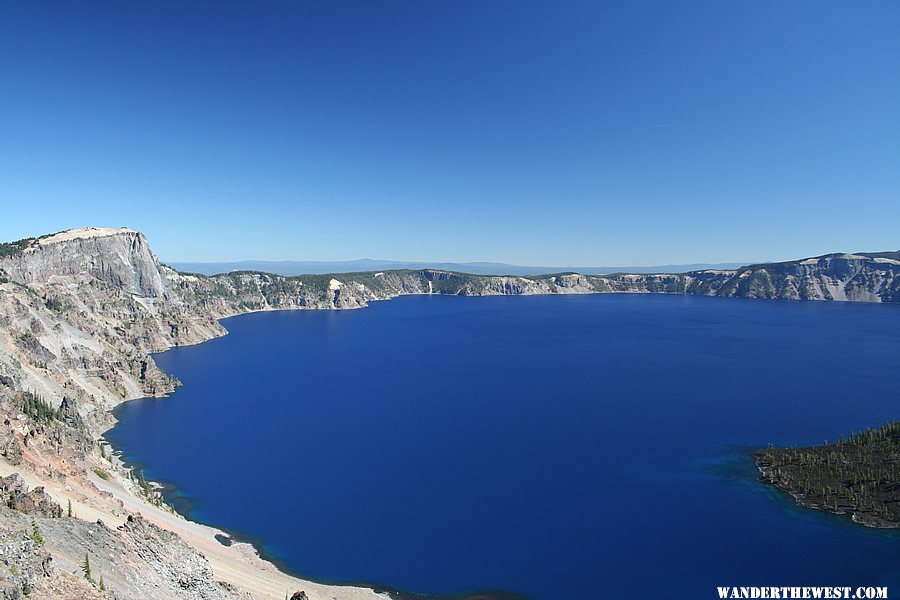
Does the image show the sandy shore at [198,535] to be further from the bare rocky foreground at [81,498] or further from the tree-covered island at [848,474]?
the tree-covered island at [848,474]

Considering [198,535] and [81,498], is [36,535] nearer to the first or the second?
[81,498]

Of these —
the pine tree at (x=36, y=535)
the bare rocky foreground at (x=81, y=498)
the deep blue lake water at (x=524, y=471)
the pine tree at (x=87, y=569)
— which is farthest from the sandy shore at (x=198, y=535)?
the pine tree at (x=87, y=569)

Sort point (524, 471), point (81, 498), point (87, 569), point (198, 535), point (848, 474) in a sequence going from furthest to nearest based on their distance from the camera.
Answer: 1. point (524, 471)
2. point (848, 474)
3. point (198, 535)
4. point (81, 498)
5. point (87, 569)

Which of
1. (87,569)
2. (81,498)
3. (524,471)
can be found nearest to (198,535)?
(81,498)

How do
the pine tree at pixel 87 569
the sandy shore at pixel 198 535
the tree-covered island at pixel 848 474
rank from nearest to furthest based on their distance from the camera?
the pine tree at pixel 87 569 < the sandy shore at pixel 198 535 < the tree-covered island at pixel 848 474

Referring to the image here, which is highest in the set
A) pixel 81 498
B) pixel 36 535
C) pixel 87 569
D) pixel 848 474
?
pixel 36 535

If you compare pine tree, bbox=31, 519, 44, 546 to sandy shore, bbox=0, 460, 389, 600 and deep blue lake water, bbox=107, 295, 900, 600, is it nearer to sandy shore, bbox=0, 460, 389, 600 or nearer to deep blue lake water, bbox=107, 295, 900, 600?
sandy shore, bbox=0, 460, 389, 600

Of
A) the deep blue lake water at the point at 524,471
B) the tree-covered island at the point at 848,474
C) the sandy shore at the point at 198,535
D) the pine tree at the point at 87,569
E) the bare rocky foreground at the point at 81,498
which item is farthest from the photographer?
the tree-covered island at the point at 848,474

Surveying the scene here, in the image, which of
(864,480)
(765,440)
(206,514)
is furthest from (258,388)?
(864,480)

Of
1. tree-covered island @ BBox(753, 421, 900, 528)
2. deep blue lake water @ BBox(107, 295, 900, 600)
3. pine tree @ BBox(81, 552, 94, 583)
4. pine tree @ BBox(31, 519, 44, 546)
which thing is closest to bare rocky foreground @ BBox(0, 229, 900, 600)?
pine tree @ BBox(31, 519, 44, 546)
